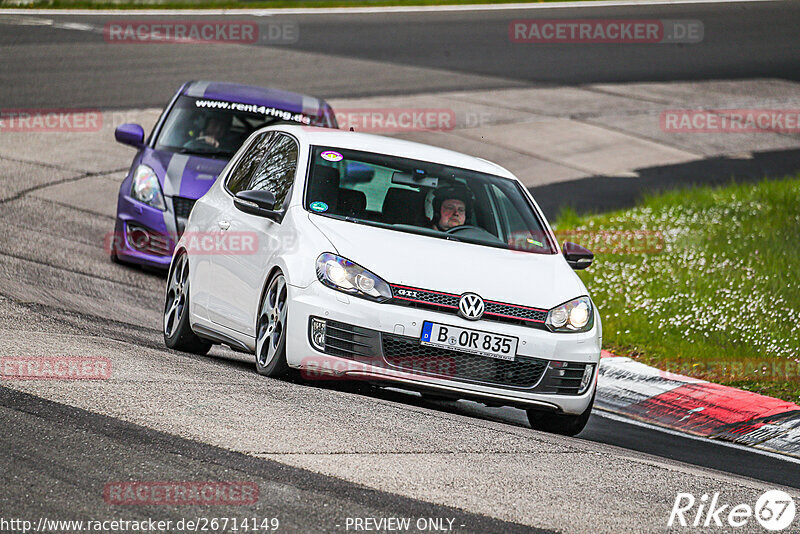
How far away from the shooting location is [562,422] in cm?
784

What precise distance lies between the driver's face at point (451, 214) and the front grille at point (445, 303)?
102 cm

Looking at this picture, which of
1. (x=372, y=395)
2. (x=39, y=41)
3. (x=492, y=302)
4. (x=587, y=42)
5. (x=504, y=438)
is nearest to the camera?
(x=504, y=438)

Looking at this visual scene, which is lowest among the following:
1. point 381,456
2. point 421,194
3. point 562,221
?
point 562,221

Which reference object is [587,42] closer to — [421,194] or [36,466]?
[421,194]

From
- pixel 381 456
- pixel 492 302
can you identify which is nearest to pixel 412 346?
pixel 492 302

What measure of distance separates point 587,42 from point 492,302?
24.5m

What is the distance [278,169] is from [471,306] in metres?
2.01

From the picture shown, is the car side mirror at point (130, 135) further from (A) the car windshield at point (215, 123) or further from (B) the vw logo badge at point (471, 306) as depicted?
(B) the vw logo badge at point (471, 306)

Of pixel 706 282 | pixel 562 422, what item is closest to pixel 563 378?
pixel 562 422

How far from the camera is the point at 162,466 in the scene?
536 cm

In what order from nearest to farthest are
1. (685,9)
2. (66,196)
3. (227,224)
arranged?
Result: (227,224)
(66,196)
(685,9)

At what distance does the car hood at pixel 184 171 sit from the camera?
38.9 feet

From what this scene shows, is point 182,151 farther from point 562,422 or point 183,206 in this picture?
point 562,422

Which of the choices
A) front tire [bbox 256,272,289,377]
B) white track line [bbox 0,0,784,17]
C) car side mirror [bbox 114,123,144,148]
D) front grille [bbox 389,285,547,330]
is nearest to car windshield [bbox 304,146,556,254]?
front tire [bbox 256,272,289,377]
